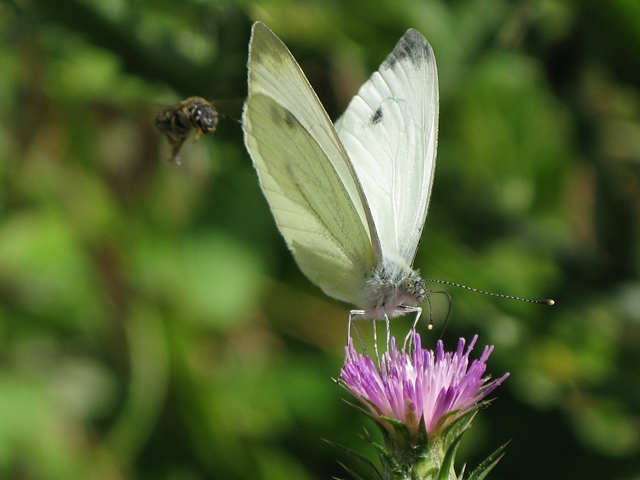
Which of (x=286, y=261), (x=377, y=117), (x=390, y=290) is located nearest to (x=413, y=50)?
(x=377, y=117)

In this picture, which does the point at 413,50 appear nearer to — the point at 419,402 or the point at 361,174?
the point at 361,174

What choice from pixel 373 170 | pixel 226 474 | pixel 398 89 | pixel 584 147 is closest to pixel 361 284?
pixel 373 170

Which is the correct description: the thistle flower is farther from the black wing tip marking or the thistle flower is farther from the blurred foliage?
the blurred foliage

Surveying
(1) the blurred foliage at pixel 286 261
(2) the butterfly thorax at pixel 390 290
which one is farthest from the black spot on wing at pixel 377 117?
(1) the blurred foliage at pixel 286 261

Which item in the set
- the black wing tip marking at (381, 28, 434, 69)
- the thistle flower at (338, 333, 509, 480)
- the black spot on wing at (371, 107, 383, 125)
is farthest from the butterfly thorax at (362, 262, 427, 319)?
the black wing tip marking at (381, 28, 434, 69)

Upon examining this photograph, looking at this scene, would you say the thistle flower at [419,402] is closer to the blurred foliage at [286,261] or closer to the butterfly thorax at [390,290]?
the butterfly thorax at [390,290]
